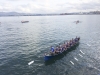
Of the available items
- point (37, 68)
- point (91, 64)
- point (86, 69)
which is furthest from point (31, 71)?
point (91, 64)

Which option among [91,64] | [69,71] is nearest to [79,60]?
[91,64]

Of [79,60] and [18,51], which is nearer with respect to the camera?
[79,60]

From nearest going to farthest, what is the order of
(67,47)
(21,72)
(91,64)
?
1. (21,72)
2. (91,64)
3. (67,47)

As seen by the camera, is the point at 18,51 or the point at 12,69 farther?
the point at 18,51

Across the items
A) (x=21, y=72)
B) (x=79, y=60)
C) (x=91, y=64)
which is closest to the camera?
(x=21, y=72)

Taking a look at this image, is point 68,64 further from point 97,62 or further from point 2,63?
point 2,63

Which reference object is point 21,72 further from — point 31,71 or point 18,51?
point 18,51

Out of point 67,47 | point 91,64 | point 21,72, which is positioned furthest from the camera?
A: point 67,47

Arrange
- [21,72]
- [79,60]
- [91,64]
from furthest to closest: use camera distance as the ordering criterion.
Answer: [79,60], [91,64], [21,72]
